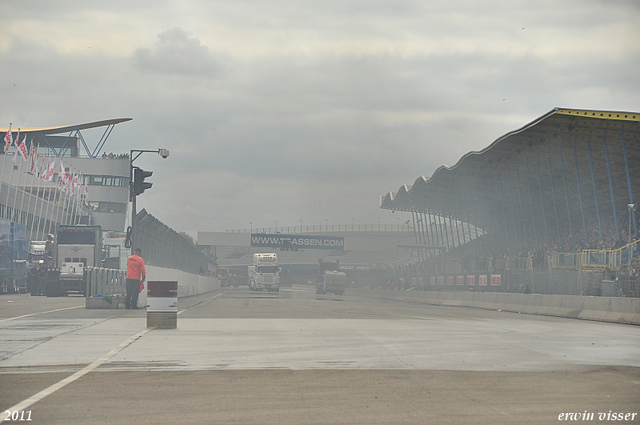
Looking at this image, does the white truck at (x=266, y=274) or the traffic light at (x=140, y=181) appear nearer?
the traffic light at (x=140, y=181)

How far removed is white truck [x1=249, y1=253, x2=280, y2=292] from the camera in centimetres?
7612

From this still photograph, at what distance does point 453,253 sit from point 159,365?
6014 centimetres

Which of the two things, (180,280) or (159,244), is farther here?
(180,280)

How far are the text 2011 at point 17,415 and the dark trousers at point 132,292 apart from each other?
17.6 m

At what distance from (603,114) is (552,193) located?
52.0ft

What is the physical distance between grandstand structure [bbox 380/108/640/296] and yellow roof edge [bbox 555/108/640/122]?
0.05 metres

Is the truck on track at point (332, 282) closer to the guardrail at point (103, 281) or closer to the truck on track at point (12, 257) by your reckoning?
the truck on track at point (12, 257)

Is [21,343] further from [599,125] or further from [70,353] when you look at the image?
[599,125]

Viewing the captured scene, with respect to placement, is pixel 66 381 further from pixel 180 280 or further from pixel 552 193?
pixel 552 193

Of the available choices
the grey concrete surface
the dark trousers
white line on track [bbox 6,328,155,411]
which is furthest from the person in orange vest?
white line on track [bbox 6,328,155,411]

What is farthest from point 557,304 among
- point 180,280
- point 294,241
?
point 294,241

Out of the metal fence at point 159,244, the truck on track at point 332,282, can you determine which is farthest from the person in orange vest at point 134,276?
the truck on track at point 332,282

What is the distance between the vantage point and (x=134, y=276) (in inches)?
923

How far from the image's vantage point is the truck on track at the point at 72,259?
4075 centimetres
